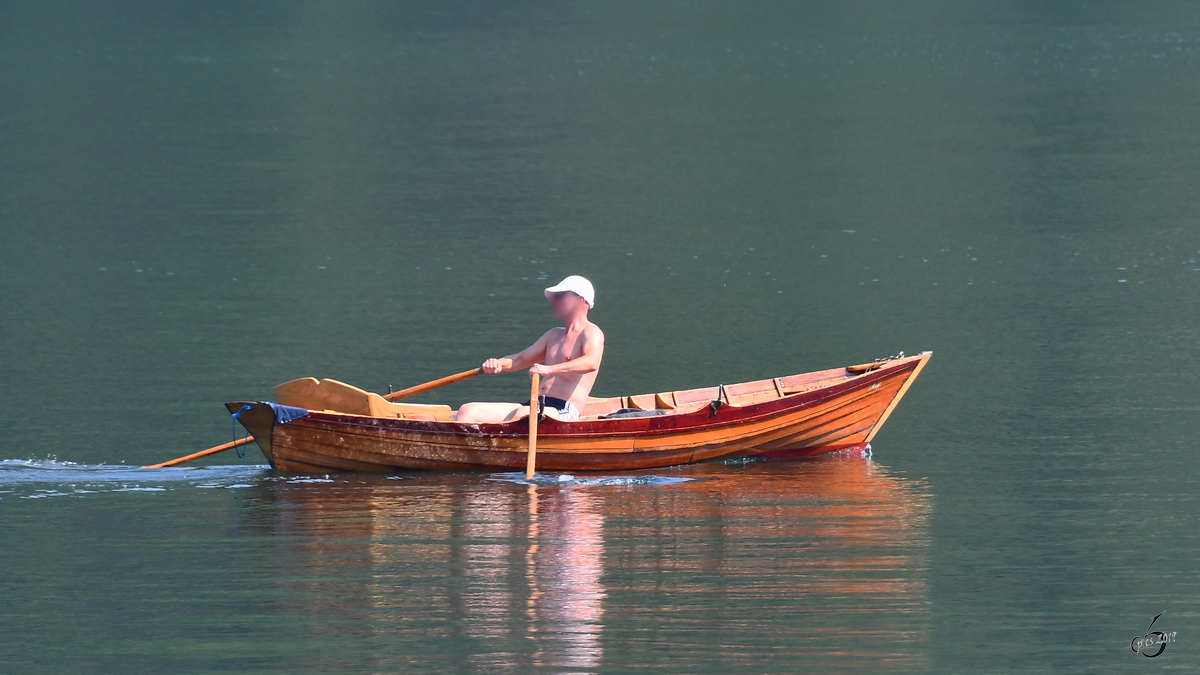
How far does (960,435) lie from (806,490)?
7.78 ft

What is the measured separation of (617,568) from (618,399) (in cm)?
421

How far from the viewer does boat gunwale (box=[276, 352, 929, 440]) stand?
13.6 meters

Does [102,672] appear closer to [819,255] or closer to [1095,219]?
[819,255]

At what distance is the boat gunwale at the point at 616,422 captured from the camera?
13594mm

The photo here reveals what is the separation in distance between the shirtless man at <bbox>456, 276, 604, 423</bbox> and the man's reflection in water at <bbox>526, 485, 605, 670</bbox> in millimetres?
972

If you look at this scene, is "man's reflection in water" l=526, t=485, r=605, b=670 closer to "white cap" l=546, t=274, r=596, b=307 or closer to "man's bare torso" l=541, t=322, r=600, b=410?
"man's bare torso" l=541, t=322, r=600, b=410

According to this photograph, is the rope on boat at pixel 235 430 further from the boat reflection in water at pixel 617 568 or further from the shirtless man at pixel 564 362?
the shirtless man at pixel 564 362

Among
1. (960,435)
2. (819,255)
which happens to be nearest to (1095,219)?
(819,255)

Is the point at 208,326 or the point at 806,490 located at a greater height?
the point at 208,326

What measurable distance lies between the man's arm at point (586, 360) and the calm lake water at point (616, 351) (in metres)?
0.96

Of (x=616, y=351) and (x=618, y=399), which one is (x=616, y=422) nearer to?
(x=618, y=399)

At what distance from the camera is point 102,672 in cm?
927

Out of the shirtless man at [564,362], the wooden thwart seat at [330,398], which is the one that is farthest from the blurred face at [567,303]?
the wooden thwart seat at [330,398]

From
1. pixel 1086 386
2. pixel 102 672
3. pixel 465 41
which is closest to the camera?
pixel 102 672
